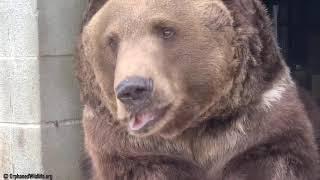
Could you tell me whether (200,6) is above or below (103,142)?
above

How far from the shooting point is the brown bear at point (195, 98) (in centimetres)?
319

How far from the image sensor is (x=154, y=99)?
2996 millimetres

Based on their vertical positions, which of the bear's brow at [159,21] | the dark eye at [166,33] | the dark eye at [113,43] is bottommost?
the dark eye at [113,43]

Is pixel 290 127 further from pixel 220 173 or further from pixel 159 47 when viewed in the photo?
pixel 159 47

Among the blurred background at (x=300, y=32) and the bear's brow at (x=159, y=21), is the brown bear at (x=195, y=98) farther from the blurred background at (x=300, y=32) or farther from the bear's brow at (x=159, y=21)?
the blurred background at (x=300, y=32)

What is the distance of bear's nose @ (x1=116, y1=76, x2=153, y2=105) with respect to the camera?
2.90 m

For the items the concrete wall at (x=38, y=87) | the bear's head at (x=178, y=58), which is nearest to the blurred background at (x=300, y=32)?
the concrete wall at (x=38, y=87)

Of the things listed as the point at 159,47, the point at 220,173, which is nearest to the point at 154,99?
the point at 159,47

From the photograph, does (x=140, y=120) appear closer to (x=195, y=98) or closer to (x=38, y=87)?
(x=195, y=98)

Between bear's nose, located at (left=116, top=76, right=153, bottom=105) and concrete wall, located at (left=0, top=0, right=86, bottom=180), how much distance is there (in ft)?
4.75

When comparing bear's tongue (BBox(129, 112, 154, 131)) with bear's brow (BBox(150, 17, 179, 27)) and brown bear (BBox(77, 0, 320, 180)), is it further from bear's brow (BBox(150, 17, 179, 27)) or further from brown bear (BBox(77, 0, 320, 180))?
bear's brow (BBox(150, 17, 179, 27))

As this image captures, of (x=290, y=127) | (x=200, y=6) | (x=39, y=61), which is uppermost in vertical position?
(x=200, y=6)

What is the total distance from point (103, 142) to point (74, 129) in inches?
41.2

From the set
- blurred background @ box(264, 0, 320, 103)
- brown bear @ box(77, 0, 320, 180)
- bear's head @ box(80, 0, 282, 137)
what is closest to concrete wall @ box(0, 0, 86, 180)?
brown bear @ box(77, 0, 320, 180)
